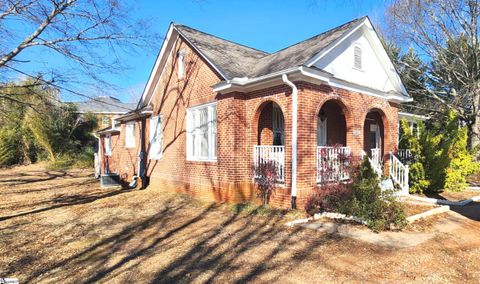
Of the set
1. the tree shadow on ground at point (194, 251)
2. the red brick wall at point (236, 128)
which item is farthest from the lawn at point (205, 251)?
the red brick wall at point (236, 128)

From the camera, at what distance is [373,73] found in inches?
488

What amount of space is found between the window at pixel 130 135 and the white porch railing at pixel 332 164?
36.6ft

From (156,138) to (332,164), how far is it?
338 inches

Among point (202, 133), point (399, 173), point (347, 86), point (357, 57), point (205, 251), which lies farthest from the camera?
point (202, 133)

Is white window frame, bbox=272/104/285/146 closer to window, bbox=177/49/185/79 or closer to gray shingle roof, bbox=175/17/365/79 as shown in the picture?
gray shingle roof, bbox=175/17/365/79

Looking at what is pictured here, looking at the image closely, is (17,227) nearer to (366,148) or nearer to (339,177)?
(339,177)

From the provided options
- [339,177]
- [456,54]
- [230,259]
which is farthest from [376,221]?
[456,54]

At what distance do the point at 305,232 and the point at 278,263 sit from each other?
6.46ft

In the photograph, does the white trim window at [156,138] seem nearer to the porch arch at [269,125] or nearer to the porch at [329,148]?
the porch arch at [269,125]

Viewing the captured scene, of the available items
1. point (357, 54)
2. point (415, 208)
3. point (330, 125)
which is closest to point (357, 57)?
point (357, 54)

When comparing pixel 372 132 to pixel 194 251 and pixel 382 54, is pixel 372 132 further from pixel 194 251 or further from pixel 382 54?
pixel 194 251

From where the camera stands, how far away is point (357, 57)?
11.7 metres

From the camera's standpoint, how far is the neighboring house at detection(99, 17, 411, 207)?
30.7ft

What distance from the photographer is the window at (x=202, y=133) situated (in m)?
11.5
